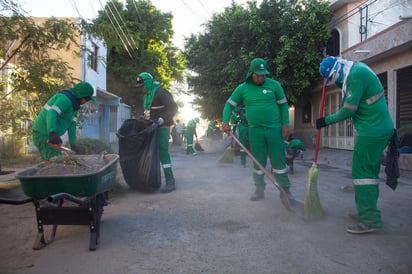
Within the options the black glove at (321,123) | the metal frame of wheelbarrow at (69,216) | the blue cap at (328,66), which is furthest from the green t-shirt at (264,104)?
the metal frame of wheelbarrow at (69,216)

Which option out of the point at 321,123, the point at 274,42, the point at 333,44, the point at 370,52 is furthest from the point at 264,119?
the point at 333,44

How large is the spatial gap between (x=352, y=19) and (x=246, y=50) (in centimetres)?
485

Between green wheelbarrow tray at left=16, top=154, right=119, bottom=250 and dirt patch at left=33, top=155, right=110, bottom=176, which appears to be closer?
green wheelbarrow tray at left=16, top=154, right=119, bottom=250

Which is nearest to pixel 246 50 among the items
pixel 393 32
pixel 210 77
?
pixel 210 77

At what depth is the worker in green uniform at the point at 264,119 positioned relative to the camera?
4.82 m

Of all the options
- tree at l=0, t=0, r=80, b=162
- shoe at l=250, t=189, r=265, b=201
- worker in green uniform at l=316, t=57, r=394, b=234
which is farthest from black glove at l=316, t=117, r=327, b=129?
tree at l=0, t=0, r=80, b=162

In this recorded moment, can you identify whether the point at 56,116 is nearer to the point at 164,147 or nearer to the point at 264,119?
the point at 164,147

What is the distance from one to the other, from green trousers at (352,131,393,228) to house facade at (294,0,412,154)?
24.2ft

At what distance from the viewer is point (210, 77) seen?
17312 millimetres

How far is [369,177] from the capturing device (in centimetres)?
365

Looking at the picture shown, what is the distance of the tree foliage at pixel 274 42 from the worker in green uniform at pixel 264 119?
34.7 ft

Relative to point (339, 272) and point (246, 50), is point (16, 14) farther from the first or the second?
point (246, 50)

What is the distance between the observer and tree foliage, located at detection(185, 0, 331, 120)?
50.9 feet

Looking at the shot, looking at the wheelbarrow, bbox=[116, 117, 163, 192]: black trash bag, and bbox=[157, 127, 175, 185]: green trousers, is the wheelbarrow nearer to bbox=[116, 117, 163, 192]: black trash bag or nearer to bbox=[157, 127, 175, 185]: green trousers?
bbox=[116, 117, 163, 192]: black trash bag
